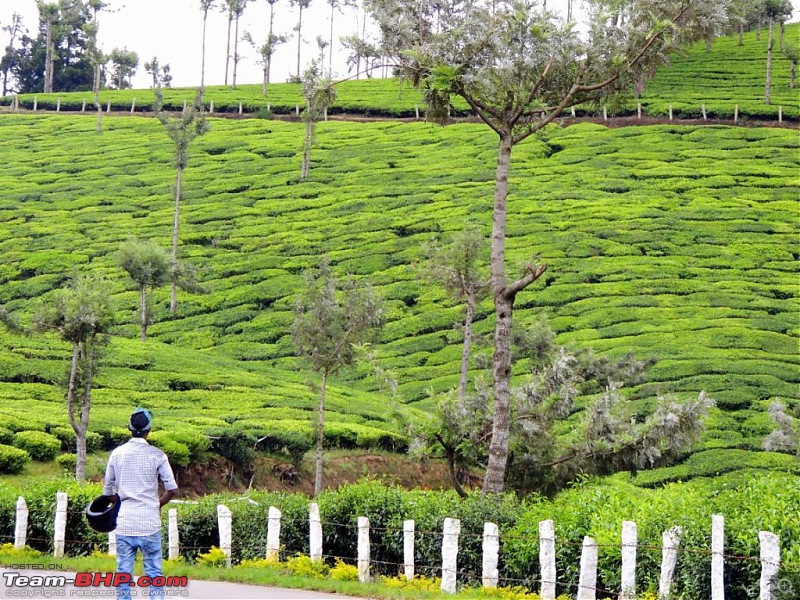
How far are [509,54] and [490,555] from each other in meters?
8.67

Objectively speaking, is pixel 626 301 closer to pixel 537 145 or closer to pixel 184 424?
pixel 184 424

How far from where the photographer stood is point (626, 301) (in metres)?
49.3

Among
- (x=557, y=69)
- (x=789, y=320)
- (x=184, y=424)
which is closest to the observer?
(x=557, y=69)

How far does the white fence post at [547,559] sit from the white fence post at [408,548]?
79.0 inches

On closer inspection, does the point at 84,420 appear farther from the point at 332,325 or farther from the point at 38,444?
the point at 332,325

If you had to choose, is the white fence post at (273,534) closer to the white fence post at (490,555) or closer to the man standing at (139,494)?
the white fence post at (490,555)

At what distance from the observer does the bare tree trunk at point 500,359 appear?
1692cm

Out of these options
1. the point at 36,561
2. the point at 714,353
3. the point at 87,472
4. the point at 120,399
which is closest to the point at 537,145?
the point at 714,353

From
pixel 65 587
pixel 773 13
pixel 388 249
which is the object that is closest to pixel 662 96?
pixel 773 13

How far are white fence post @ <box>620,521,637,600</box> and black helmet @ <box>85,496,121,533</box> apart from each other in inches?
217

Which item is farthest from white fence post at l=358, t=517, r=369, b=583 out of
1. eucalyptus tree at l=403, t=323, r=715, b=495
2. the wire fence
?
eucalyptus tree at l=403, t=323, r=715, b=495

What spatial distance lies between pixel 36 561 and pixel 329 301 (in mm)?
15978

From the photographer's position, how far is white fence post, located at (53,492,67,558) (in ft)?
52.0

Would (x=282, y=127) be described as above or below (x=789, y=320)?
above
